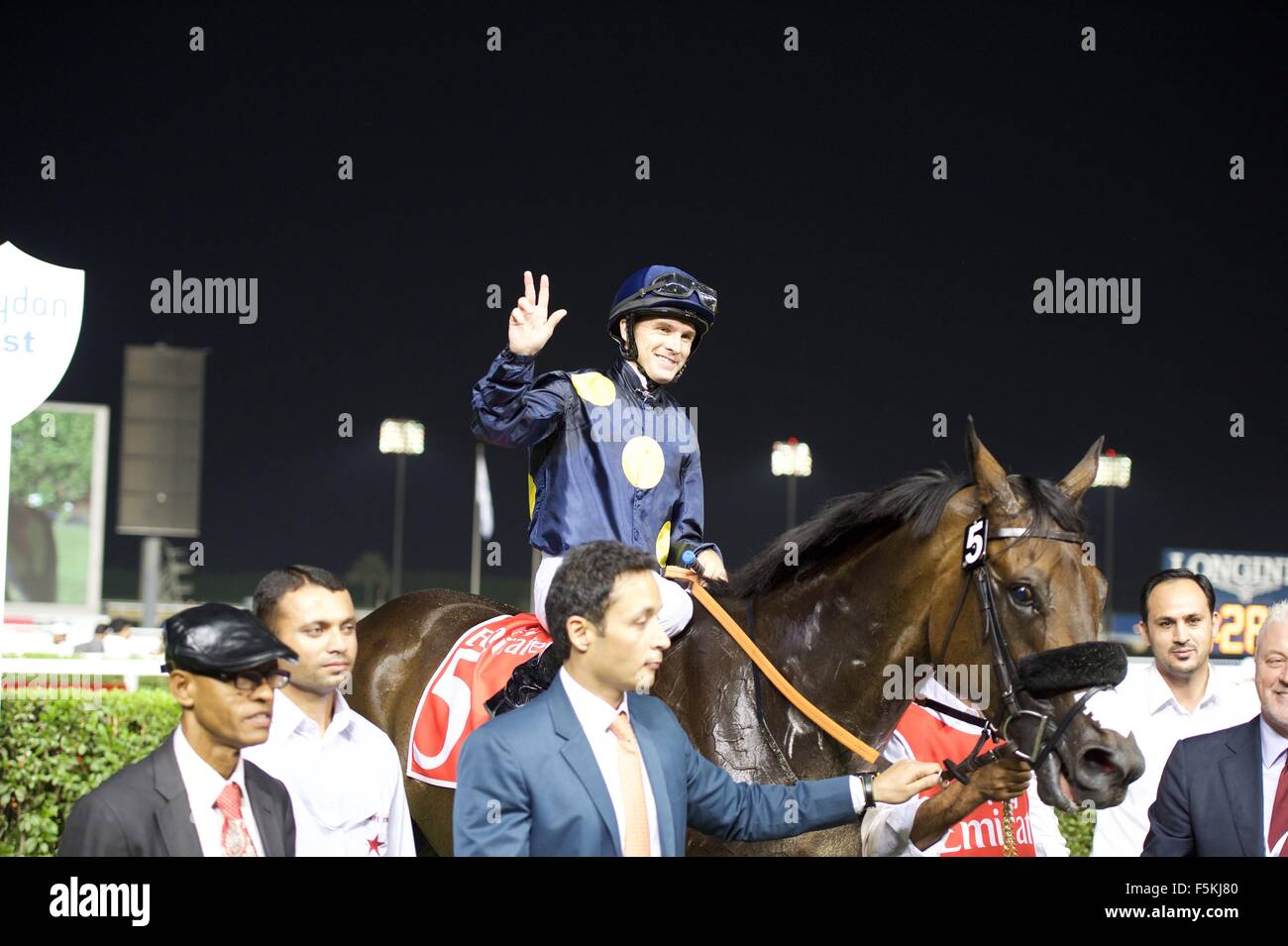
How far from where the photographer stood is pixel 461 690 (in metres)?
3.34

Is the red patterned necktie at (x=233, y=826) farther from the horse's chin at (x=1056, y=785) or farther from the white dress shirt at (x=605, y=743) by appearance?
Answer: the horse's chin at (x=1056, y=785)

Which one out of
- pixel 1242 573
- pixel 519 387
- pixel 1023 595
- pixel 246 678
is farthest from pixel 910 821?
pixel 1242 573

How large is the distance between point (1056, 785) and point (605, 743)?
0.97m

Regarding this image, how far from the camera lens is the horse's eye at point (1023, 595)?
8.37 feet

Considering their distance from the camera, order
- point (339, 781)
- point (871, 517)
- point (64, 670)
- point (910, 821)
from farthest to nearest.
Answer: point (64, 670), point (871, 517), point (910, 821), point (339, 781)

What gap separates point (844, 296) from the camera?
15617mm

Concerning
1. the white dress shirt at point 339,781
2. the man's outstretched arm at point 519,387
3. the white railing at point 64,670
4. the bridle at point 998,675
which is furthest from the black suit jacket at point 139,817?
the white railing at point 64,670

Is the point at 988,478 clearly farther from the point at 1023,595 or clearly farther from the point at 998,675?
the point at 998,675

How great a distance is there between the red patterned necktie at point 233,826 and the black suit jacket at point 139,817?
0.05m

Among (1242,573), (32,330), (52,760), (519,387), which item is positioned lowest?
(52,760)

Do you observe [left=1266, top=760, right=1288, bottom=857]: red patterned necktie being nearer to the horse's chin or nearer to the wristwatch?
the horse's chin

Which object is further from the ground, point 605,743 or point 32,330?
point 32,330

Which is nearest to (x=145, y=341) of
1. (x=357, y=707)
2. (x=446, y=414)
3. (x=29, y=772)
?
(x=446, y=414)

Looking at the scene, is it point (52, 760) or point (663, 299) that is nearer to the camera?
point (663, 299)
